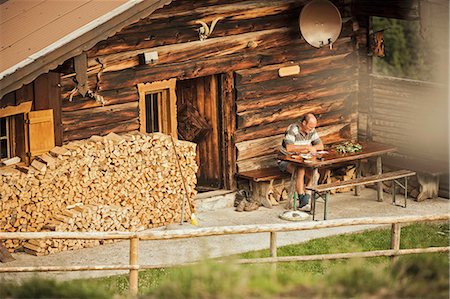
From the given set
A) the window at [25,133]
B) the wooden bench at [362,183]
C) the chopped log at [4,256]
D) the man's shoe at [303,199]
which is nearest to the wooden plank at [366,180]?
the wooden bench at [362,183]

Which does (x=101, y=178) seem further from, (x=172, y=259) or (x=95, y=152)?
(x=172, y=259)

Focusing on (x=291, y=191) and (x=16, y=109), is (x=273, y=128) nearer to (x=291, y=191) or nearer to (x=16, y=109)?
(x=291, y=191)

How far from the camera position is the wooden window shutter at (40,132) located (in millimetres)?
15117

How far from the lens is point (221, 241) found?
1552 cm

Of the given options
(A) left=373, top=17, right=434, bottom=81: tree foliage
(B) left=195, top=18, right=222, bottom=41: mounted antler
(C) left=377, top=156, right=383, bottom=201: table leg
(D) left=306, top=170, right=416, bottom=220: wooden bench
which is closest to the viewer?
(B) left=195, top=18, right=222, bottom=41: mounted antler

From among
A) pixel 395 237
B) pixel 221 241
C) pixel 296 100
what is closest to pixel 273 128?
pixel 296 100

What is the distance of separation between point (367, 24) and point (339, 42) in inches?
22.0

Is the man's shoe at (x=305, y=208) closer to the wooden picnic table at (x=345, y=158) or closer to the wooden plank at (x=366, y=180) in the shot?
the wooden picnic table at (x=345, y=158)

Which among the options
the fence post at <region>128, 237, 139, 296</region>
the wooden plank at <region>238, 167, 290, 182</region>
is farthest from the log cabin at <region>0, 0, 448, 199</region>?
the fence post at <region>128, 237, 139, 296</region>

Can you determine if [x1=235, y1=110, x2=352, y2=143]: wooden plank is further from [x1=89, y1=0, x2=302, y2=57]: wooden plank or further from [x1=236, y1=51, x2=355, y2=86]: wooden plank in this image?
[x1=89, y1=0, x2=302, y2=57]: wooden plank

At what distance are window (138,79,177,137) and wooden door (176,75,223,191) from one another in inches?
20.6

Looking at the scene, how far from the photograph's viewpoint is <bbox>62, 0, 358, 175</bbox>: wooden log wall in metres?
15.7

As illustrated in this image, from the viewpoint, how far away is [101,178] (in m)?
15.4

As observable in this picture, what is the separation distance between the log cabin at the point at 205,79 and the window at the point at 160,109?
0.06ft
